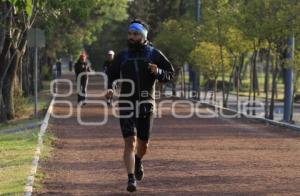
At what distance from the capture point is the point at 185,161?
40.5ft

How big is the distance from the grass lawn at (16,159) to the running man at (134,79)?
1.43 metres

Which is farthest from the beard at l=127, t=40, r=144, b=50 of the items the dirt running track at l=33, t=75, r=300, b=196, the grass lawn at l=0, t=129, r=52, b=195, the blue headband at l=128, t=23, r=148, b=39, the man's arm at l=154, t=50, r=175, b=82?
the grass lawn at l=0, t=129, r=52, b=195

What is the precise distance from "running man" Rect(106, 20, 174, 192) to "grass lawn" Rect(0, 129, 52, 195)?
1.43m

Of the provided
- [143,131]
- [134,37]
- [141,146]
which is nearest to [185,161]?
[141,146]

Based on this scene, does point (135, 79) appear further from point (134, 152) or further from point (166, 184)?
point (166, 184)

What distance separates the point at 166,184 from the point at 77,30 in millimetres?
43375

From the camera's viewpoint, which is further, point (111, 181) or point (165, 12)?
point (165, 12)

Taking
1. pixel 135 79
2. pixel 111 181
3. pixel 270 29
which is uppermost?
pixel 270 29

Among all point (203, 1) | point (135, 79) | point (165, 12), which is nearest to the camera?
point (135, 79)

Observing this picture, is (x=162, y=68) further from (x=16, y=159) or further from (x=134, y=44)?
(x=16, y=159)

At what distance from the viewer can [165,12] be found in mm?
46281

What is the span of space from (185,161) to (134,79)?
3774 millimetres

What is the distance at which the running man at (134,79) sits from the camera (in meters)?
8.88

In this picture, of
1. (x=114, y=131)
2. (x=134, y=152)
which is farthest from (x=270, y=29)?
(x=134, y=152)
